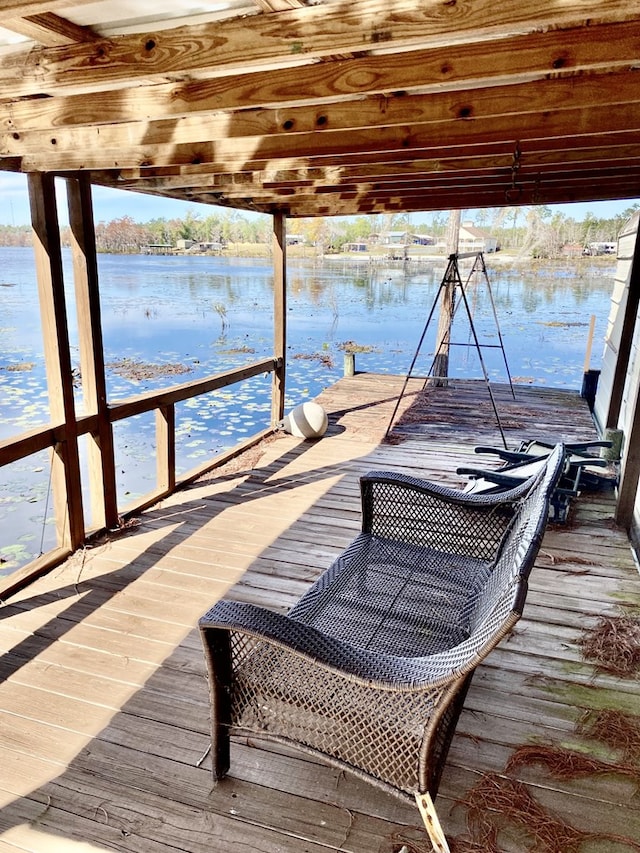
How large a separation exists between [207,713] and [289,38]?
2309 millimetres

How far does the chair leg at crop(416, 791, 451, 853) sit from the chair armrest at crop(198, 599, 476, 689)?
353mm

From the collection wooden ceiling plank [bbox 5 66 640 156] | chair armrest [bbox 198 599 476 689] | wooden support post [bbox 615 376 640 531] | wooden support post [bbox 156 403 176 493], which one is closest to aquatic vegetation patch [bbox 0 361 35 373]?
wooden support post [bbox 156 403 176 493]

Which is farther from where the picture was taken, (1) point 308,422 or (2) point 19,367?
(2) point 19,367

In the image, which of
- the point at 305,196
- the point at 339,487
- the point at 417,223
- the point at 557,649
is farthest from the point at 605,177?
the point at 417,223

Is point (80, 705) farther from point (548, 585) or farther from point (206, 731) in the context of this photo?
point (548, 585)

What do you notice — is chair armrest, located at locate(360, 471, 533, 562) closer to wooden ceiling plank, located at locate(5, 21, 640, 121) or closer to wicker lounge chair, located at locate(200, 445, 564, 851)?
wicker lounge chair, located at locate(200, 445, 564, 851)

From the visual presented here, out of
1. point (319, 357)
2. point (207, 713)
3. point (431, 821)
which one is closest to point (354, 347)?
point (319, 357)

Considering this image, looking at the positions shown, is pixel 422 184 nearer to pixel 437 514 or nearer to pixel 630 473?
pixel 630 473

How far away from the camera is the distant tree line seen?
23078mm

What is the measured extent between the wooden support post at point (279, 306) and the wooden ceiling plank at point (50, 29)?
13.1ft

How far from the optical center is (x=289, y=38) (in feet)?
5.31

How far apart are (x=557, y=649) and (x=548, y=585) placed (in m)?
0.59

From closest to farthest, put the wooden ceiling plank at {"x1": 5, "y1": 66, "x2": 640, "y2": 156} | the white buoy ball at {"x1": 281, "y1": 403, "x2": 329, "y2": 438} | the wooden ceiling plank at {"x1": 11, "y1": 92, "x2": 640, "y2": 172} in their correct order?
1. the wooden ceiling plank at {"x1": 5, "y1": 66, "x2": 640, "y2": 156}
2. the wooden ceiling plank at {"x1": 11, "y1": 92, "x2": 640, "y2": 172}
3. the white buoy ball at {"x1": 281, "y1": 403, "x2": 329, "y2": 438}

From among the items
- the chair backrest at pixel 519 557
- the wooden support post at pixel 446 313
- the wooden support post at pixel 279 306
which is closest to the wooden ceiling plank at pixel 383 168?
the wooden support post at pixel 279 306
